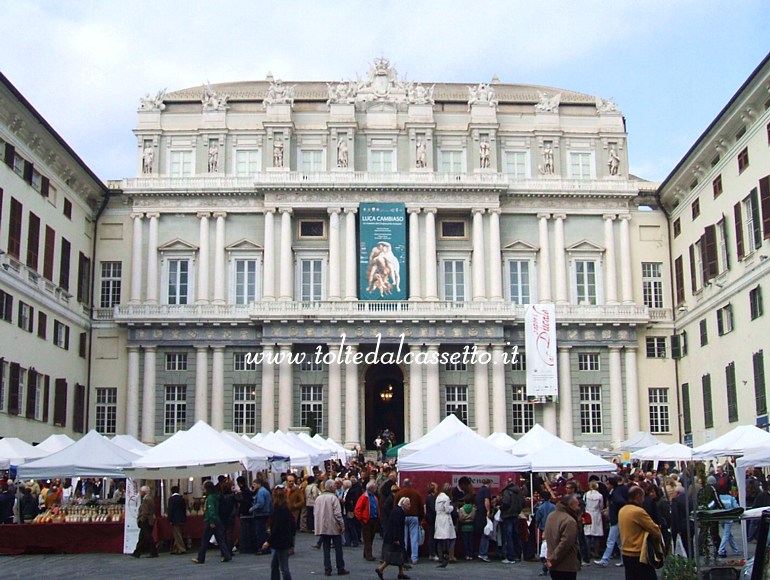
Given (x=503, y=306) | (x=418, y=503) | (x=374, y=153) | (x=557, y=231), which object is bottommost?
(x=418, y=503)

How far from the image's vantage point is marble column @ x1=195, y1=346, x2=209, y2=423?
2291 inches

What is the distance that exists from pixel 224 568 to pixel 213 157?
4071 cm

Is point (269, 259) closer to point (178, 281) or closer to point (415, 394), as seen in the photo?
point (178, 281)

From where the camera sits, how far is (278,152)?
60.4m

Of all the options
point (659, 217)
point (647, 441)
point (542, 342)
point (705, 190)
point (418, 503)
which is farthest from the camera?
point (659, 217)

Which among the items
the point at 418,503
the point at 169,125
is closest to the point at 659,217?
the point at 169,125

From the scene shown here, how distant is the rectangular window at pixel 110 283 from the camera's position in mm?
60406

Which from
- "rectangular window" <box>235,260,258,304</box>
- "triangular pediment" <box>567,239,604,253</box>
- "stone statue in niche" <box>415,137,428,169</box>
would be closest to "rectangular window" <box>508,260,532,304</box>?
"triangular pediment" <box>567,239,604,253</box>

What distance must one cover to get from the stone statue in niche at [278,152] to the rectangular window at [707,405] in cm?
2687

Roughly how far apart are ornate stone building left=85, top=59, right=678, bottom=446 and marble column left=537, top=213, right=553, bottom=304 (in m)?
0.14

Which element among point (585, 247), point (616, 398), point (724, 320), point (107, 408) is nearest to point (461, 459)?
point (724, 320)

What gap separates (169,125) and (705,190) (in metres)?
31.5

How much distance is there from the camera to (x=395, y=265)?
192 feet

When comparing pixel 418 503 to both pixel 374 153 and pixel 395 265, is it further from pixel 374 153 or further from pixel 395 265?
pixel 374 153
